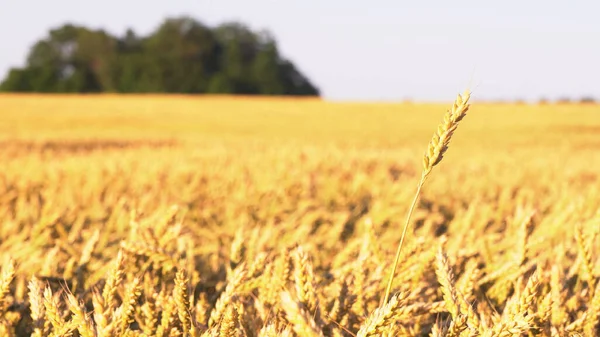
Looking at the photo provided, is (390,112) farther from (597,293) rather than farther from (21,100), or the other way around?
(597,293)

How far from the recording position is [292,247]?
1396 mm

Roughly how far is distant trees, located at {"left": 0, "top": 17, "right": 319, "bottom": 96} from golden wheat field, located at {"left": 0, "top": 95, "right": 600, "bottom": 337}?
33.8 meters

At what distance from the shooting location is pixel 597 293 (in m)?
1.05

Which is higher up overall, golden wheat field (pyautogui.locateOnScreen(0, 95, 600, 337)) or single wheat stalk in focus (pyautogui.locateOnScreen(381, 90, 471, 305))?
single wheat stalk in focus (pyautogui.locateOnScreen(381, 90, 471, 305))

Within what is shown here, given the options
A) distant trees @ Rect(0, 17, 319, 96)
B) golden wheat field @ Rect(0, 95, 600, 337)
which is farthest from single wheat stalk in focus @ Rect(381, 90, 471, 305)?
distant trees @ Rect(0, 17, 319, 96)

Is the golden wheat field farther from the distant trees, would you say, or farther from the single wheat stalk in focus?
the distant trees

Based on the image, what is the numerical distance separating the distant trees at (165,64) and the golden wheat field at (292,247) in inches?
1330

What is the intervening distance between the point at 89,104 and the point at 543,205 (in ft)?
67.5

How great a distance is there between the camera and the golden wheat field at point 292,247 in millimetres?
913

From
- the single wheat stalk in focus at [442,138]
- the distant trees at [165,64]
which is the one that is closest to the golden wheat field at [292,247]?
the single wheat stalk in focus at [442,138]

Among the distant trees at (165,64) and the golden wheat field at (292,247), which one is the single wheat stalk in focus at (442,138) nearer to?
the golden wheat field at (292,247)

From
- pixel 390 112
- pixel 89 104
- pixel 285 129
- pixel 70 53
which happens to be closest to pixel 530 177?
pixel 285 129

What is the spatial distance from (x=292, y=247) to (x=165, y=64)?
4310 cm

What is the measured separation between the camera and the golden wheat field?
91 cm
